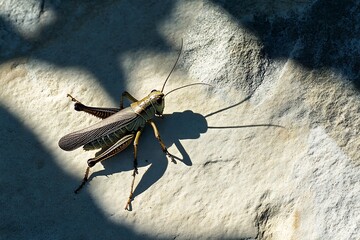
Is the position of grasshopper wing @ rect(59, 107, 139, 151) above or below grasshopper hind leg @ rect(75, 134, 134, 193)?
above

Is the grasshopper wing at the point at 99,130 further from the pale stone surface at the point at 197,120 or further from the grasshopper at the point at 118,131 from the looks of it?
the pale stone surface at the point at 197,120

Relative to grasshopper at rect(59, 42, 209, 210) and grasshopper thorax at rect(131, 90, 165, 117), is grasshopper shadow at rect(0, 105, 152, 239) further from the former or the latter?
grasshopper thorax at rect(131, 90, 165, 117)

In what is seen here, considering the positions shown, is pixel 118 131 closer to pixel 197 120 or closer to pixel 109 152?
pixel 109 152

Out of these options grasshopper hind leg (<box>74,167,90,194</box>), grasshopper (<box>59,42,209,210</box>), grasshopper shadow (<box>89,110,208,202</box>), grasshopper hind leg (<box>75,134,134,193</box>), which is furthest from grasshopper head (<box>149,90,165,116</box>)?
grasshopper hind leg (<box>74,167,90,194</box>)

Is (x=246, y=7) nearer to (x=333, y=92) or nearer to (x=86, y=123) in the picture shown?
(x=333, y=92)

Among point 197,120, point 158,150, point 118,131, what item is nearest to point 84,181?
→ point 118,131

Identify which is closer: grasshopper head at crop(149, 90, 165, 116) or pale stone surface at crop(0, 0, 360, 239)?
pale stone surface at crop(0, 0, 360, 239)

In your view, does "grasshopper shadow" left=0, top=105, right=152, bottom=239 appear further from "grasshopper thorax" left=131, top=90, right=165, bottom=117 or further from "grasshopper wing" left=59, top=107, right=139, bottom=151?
"grasshopper thorax" left=131, top=90, right=165, bottom=117
